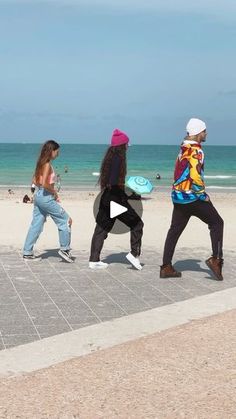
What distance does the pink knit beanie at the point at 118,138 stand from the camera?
7309 mm

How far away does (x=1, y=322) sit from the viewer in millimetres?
5352

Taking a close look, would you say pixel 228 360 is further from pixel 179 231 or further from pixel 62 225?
pixel 62 225

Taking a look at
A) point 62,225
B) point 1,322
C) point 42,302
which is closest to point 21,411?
point 1,322

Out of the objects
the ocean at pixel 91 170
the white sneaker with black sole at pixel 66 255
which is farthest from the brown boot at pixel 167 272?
the ocean at pixel 91 170

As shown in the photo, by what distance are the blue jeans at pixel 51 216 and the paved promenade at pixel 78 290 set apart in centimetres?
27

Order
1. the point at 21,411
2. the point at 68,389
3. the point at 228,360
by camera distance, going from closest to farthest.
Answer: the point at 21,411, the point at 68,389, the point at 228,360

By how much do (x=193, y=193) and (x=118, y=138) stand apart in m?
1.07

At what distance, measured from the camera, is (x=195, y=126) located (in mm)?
6902

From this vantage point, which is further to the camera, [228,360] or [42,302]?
[42,302]

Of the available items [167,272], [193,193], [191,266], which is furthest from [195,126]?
[191,266]

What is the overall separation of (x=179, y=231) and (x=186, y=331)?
2207 mm

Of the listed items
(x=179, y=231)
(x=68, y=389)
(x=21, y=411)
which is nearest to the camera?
(x=21, y=411)

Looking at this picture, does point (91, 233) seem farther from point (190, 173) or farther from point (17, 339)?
point (17, 339)

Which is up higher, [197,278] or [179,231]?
[179,231]
